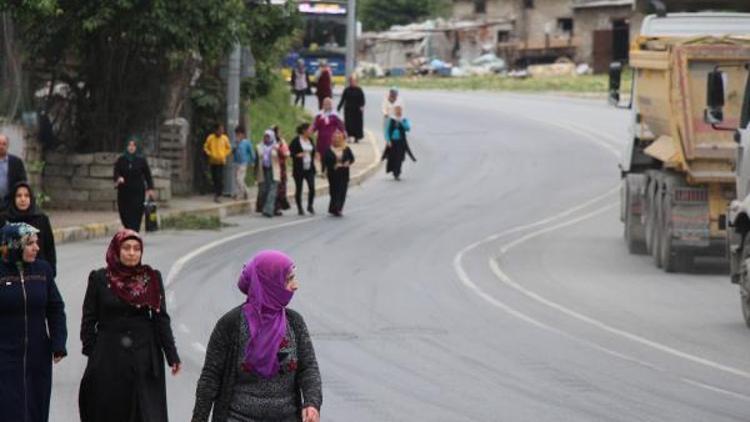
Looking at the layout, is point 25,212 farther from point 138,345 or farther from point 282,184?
point 282,184

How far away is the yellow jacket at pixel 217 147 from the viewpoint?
34062mm

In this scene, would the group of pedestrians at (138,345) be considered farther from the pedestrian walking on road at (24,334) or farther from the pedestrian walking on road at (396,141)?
the pedestrian walking on road at (396,141)

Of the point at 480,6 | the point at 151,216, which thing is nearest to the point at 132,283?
the point at 151,216

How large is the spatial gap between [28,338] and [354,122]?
36.1 m

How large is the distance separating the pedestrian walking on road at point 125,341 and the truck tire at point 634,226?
18.7 m

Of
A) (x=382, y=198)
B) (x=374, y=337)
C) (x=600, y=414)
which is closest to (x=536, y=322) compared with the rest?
(x=374, y=337)

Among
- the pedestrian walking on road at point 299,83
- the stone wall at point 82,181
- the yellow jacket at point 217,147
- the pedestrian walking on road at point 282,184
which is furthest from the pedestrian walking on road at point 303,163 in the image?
the pedestrian walking on road at point 299,83

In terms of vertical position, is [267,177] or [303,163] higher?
[303,163]

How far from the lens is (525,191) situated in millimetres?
37844

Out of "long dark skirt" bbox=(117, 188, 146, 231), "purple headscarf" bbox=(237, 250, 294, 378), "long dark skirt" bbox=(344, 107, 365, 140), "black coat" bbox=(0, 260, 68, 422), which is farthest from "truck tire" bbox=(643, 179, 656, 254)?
"purple headscarf" bbox=(237, 250, 294, 378)

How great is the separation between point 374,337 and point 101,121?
1593 cm

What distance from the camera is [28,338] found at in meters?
10.5

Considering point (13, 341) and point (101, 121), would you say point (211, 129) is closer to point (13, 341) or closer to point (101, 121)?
point (101, 121)

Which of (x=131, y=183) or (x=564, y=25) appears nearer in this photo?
(x=131, y=183)
